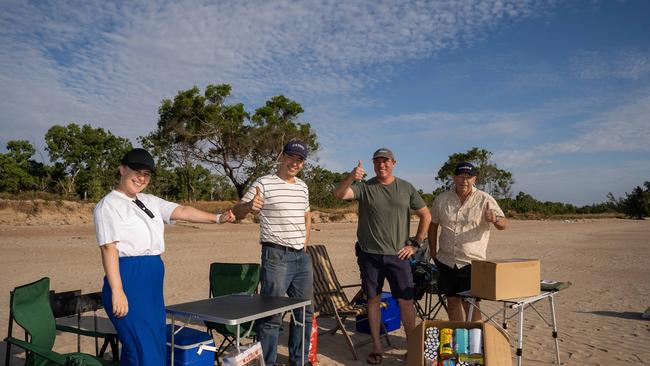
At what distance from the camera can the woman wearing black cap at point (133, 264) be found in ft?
8.32

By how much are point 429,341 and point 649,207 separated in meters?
51.2

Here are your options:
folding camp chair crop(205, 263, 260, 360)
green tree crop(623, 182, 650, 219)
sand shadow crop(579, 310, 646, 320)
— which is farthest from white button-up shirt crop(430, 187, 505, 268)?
green tree crop(623, 182, 650, 219)

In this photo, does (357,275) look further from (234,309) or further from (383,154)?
(234,309)

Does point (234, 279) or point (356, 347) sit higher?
point (234, 279)

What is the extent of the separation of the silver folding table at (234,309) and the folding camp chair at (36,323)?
0.54 m

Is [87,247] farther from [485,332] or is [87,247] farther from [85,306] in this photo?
[485,332]

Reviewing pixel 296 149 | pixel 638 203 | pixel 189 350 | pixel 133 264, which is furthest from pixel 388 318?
pixel 638 203

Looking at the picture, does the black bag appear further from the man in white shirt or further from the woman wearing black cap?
the woman wearing black cap

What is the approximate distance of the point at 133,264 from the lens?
8.66 feet

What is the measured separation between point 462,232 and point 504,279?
74 centimetres

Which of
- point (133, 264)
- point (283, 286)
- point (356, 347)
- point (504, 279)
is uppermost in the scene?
point (133, 264)

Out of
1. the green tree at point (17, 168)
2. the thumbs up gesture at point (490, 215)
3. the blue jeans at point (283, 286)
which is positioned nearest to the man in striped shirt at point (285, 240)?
the blue jeans at point (283, 286)

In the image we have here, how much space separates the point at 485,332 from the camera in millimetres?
3520

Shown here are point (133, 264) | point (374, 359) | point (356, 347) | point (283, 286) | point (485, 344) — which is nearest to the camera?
point (133, 264)
